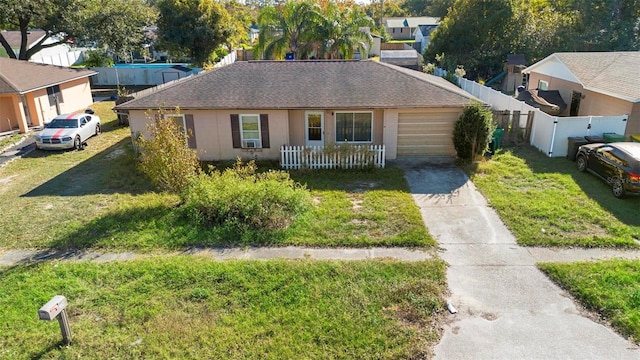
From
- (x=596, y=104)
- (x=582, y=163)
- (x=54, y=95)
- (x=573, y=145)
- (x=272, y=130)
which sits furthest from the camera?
(x=54, y=95)

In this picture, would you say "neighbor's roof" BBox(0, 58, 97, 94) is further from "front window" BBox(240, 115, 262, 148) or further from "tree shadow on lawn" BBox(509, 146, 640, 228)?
"tree shadow on lawn" BBox(509, 146, 640, 228)

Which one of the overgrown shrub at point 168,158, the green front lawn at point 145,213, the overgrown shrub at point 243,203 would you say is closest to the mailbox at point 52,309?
the green front lawn at point 145,213

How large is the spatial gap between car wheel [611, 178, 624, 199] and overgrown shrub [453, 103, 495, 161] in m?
4.28

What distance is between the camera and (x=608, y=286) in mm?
8578

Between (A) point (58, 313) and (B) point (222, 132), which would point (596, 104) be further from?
(A) point (58, 313)

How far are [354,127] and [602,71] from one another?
518 inches

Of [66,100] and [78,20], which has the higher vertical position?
[78,20]

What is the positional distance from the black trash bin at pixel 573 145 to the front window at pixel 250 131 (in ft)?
39.7

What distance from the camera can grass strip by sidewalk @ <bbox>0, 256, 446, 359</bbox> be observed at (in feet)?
23.5

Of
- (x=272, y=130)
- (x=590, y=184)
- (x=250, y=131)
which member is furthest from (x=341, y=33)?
(x=590, y=184)

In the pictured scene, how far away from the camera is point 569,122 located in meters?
16.5

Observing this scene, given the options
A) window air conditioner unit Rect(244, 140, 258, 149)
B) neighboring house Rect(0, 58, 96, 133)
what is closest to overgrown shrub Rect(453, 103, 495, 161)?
window air conditioner unit Rect(244, 140, 258, 149)

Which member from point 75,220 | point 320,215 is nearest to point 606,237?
point 320,215

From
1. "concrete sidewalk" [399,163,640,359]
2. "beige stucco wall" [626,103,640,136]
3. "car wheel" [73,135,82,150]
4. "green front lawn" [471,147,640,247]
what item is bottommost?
"concrete sidewalk" [399,163,640,359]
